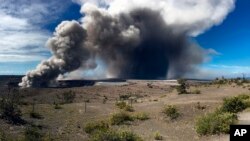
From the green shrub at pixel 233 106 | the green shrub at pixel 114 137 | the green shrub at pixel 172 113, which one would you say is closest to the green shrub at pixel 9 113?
the green shrub at pixel 172 113

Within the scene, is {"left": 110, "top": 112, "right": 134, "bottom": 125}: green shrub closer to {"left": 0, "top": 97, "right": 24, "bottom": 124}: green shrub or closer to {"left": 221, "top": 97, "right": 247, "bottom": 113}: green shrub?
{"left": 0, "top": 97, "right": 24, "bottom": 124}: green shrub

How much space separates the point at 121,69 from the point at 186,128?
14094 cm

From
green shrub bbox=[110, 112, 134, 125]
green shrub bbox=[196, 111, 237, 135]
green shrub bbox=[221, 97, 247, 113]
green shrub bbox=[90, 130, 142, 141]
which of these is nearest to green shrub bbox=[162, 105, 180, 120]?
green shrub bbox=[110, 112, 134, 125]

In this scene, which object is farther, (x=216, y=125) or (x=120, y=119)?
(x=120, y=119)

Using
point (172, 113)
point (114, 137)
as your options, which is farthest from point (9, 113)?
point (114, 137)

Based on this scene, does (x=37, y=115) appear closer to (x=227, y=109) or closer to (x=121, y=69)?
(x=227, y=109)

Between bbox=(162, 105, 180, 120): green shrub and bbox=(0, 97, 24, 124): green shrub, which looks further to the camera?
bbox=(0, 97, 24, 124): green shrub

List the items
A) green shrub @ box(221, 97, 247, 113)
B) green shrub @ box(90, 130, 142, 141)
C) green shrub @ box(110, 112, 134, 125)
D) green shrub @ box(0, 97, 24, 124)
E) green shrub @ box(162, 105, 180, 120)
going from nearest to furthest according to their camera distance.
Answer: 1. green shrub @ box(90, 130, 142, 141)
2. green shrub @ box(221, 97, 247, 113)
3. green shrub @ box(110, 112, 134, 125)
4. green shrub @ box(162, 105, 180, 120)
5. green shrub @ box(0, 97, 24, 124)

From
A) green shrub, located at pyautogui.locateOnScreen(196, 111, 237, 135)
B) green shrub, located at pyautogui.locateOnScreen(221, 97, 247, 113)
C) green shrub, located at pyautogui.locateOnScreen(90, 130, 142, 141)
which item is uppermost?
green shrub, located at pyautogui.locateOnScreen(221, 97, 247, 113)

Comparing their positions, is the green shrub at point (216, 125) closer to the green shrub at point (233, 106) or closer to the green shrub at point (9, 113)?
the green shrub at point (233, 106)

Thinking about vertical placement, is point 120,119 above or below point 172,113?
→ below

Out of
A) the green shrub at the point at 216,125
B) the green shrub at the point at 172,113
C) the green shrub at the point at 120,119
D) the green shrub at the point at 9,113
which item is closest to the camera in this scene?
the green shrub at the point at 216,125

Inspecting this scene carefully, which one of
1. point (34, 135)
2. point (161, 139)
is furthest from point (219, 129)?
point (34, 135)

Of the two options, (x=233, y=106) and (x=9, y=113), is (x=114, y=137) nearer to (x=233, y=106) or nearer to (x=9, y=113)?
(x=233, y=106)
